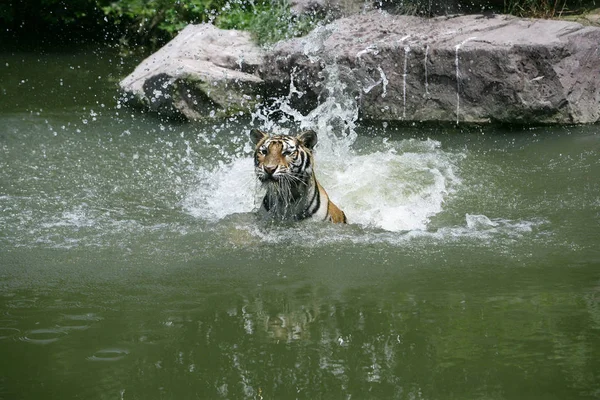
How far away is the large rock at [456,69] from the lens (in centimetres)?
742

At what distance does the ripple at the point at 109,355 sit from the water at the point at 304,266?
15 millimetres

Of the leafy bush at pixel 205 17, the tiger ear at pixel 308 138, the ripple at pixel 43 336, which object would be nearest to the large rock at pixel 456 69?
the leafy bush at pixel 205 17

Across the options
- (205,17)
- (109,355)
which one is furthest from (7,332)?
(205,17)

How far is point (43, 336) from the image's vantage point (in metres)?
3.67

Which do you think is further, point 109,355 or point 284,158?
point 284,158

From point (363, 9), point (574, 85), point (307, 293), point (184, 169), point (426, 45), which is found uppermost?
point (363, 9)

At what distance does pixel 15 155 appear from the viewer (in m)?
6.88

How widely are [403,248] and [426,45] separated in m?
3.48

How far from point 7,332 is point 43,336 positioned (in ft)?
0.64

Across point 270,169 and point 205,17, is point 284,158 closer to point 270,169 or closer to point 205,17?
point 270,169

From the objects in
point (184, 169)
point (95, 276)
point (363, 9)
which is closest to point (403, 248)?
point (95, 276)

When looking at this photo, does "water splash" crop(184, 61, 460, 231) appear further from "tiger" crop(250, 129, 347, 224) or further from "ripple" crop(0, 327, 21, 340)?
"ripple" crop(0, 327, 21, 340)

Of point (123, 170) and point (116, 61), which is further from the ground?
point (116, 61)

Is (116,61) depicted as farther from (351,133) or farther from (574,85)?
(574,85)
